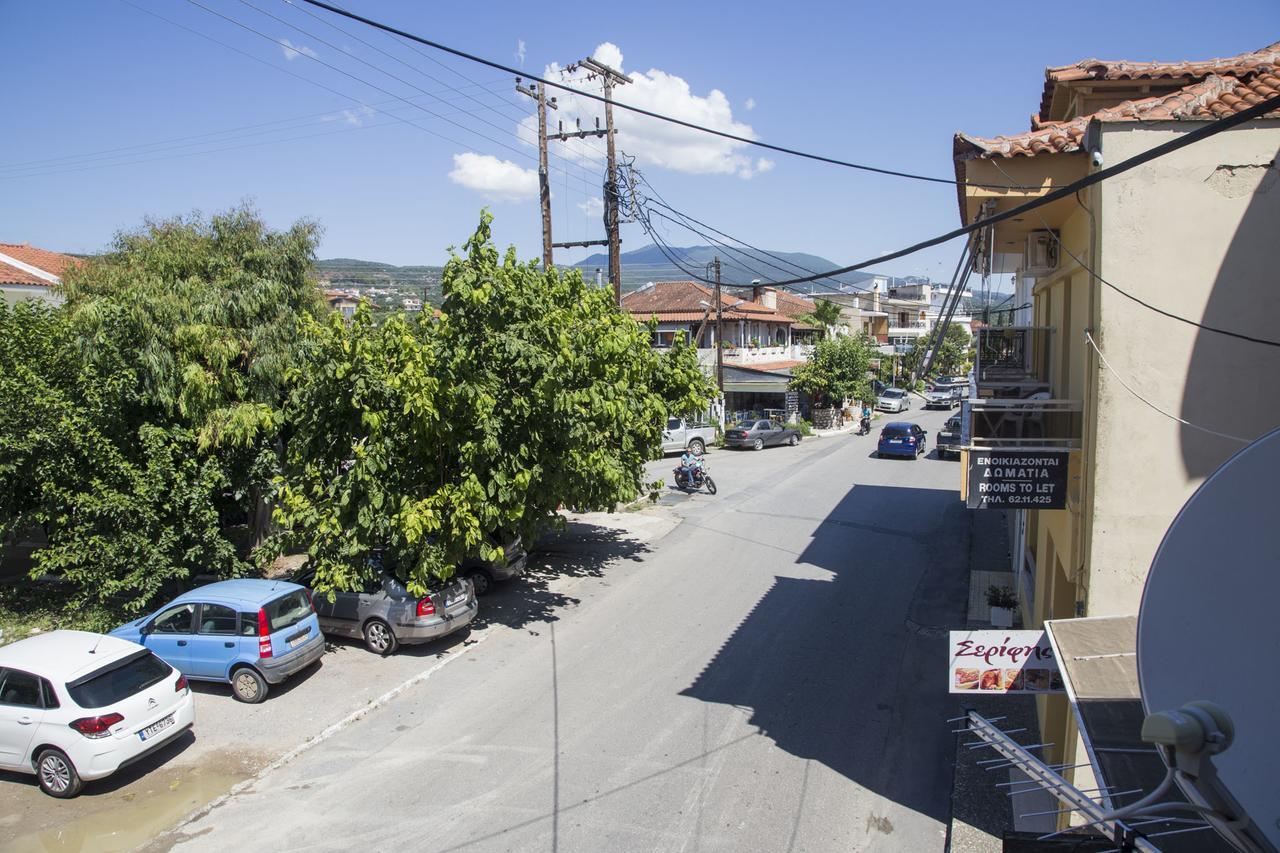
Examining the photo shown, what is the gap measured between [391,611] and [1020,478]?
9003 millimetres

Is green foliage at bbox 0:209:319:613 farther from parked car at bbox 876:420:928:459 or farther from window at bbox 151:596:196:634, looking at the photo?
parked car at bbox 876:420:928:459

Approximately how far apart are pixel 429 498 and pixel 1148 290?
9412mm

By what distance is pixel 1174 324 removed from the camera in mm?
6949

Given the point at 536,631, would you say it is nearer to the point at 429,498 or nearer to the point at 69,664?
the point at 429,498

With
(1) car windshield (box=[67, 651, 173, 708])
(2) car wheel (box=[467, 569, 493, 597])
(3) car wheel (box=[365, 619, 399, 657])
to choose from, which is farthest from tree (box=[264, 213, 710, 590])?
(1) car windshield (box=[67, 651, 173, 708])

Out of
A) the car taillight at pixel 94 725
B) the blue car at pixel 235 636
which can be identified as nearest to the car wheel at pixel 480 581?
the blue car at pixel 235 636

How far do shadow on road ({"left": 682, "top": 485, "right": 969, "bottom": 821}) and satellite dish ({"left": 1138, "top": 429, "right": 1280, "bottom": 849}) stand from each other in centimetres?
538

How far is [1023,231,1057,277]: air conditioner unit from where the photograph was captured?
976 cm

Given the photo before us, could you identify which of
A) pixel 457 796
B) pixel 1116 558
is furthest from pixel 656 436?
pixel 1116 558

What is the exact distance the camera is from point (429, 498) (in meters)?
12.2

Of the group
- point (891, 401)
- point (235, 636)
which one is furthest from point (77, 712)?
point (891, 401)

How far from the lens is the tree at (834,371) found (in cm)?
4206

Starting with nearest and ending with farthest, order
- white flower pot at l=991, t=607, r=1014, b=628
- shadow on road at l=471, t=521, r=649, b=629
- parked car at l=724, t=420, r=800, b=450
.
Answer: white flower pot at l=991, t=607, r=1014, b=628, shadow on road at l=471, t=521, r=649, b=629, parked car at l=724, t=420, r=800, b=450

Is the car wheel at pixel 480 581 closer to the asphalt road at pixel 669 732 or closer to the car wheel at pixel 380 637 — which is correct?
the asphalt road at pixel 669 732
